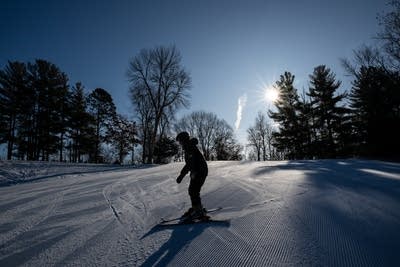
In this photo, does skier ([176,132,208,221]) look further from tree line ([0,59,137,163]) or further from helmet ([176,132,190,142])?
tree line ([0,59,137,163])

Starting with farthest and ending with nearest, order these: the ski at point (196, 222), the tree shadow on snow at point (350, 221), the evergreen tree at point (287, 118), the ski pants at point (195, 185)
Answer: the evergreen tree at point (287, 118) → the ski pants at point (195, 185) → the ski at point (196, 222) → the tree shadow on snow at point (350, 221)

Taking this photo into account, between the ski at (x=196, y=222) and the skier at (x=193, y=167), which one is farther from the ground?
the skier at (x=193, y=167)

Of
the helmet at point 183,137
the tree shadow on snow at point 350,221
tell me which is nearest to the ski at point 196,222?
the tree shadow on snow at point 350,221

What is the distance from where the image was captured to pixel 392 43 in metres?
16.2

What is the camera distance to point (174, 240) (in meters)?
2.84

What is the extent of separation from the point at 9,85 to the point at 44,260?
30.2 metres

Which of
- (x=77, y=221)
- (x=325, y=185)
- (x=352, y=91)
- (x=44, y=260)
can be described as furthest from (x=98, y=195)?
(x=352, y=91)

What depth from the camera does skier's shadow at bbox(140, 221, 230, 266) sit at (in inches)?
91.9

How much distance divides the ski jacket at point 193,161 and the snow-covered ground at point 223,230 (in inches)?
37.2

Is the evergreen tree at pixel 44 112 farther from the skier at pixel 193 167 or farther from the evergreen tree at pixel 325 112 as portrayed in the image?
the evergreen tree at pixel 325 112

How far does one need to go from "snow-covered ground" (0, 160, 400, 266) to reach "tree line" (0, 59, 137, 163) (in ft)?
75.7

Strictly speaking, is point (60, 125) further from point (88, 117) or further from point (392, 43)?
point (392, 43)

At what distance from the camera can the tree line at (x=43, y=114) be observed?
2273 cm

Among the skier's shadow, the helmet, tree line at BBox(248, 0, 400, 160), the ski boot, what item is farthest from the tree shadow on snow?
tree line at BBox(248, 0, 400, 160)
